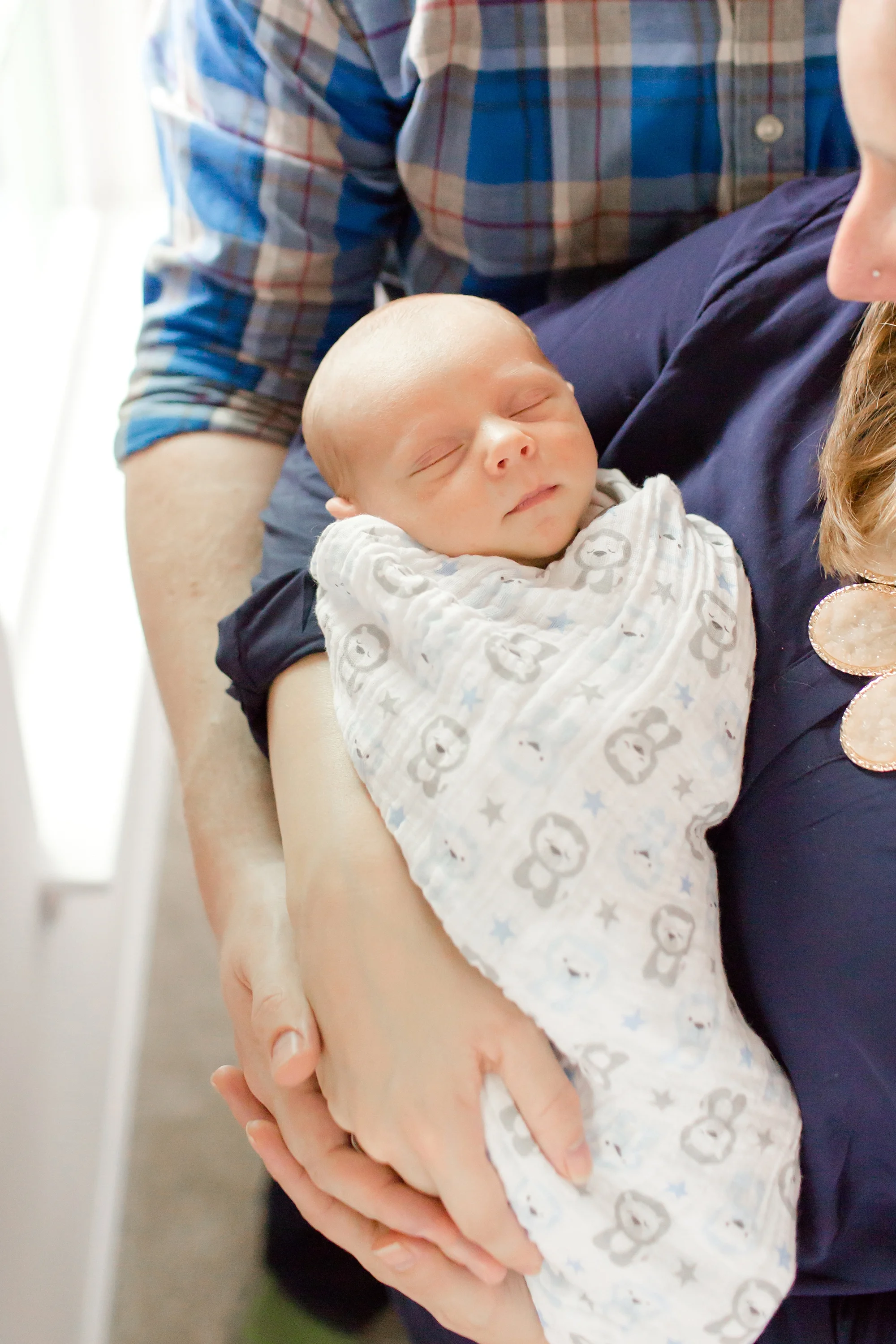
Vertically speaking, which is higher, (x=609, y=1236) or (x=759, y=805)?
(x=759, y=805)

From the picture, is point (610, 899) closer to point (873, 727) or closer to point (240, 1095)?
point (873, 727)

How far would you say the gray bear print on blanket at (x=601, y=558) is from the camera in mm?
766

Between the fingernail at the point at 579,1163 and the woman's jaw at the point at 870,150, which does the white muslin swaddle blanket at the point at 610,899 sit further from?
the woman's jaw at the point at 870,150

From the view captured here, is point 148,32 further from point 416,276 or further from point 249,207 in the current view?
point 416,276

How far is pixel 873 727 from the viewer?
26.6 inches

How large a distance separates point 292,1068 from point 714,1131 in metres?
0.25

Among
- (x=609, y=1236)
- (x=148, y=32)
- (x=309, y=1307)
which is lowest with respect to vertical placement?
(x=309, y=1307)

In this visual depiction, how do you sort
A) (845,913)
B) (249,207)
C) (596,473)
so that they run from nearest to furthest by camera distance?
(845,913)
(596,473)
(249,207)

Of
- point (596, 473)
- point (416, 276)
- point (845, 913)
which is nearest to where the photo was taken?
point (845, 913)

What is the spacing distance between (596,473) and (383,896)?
1.15ft

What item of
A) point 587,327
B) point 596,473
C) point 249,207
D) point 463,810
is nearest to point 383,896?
point 463,810

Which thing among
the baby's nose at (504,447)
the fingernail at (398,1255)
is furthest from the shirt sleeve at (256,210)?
the fingernail at (398,1255)

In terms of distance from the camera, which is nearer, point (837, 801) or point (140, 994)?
point (837, 801)

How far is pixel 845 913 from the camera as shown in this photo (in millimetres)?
654
